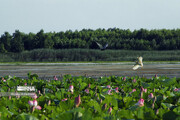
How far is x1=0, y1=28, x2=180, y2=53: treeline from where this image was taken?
1529 inches

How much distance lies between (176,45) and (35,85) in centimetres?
3881

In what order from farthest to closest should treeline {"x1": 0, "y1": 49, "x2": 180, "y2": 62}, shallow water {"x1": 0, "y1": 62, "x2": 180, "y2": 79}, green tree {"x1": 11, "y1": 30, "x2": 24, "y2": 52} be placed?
green tree {"x1": 11, "y1": 30, "x2": 24, "y2": 52} → treeline {"x1": 0, "y1": 49, "x2": 180, "y2": 62} → shallow water {"x1": 0, "y1": 62, "x2": 180, "y2": 79}

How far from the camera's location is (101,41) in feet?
135

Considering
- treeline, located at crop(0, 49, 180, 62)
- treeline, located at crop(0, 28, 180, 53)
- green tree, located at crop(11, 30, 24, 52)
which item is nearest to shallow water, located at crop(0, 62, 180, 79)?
treeline, located at crop(0, 49, 180, 62)

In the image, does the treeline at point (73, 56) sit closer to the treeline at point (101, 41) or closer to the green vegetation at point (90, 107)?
the treeline at point (101, 41)

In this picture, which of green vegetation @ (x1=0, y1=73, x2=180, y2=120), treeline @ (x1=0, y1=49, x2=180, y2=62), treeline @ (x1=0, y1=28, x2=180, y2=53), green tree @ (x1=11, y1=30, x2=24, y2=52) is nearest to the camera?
green vegetation @ (x1=0, y1=73, x2=180, y2=120)

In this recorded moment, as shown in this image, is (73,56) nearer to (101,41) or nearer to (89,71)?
(101,41)

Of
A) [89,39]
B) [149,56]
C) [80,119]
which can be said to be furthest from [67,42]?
[80,119]

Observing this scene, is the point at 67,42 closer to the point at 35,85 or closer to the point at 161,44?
the point at 161,44

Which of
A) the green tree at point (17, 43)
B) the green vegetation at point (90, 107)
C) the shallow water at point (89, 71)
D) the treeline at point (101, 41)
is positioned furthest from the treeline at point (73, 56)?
the green vegetation at point (90, 107)

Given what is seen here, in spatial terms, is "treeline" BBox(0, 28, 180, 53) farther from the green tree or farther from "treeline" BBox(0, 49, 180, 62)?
"treeline" BBox(0, 49, 180, 62)

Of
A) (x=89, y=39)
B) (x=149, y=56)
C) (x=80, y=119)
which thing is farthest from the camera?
(x=89, y=39)

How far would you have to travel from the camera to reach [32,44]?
41.4 meters

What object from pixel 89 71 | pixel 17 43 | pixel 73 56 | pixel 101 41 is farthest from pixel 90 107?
pixel 101 41
